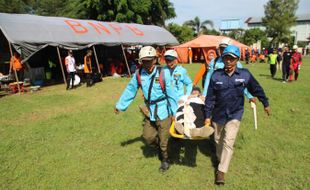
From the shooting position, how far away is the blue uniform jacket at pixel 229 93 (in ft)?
13.2

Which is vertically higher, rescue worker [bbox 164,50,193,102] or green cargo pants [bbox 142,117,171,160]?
rescue worker [bbox 164,50,193,102]

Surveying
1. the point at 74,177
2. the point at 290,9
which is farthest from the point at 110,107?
the point at 290,9

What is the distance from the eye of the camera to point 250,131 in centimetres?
666

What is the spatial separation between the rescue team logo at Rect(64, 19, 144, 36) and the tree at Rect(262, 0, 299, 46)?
44.5 metres

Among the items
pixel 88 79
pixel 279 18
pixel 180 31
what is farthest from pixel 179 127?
pixel 279 18

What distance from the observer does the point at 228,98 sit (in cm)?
409

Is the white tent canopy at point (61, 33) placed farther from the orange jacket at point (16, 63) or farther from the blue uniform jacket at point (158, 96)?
the blue uniform jacket at point (158, 96)

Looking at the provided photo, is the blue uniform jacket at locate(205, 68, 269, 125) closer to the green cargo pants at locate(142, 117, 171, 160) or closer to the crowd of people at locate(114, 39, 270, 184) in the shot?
the crowd of people at locate(114, 39, 270, 184)

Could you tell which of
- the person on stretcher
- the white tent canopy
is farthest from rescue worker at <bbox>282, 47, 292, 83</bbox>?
the person on stretcher

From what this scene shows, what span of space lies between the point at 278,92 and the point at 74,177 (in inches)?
388

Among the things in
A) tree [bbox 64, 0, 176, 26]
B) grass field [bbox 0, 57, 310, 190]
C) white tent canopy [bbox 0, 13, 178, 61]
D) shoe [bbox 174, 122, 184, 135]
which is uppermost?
tree [bbox 64, 0, 176, 26]

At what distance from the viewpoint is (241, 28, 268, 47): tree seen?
54.7 meters

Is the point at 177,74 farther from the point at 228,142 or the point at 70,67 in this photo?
the point at 70,67

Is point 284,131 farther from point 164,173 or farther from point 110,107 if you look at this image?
point 110,107
